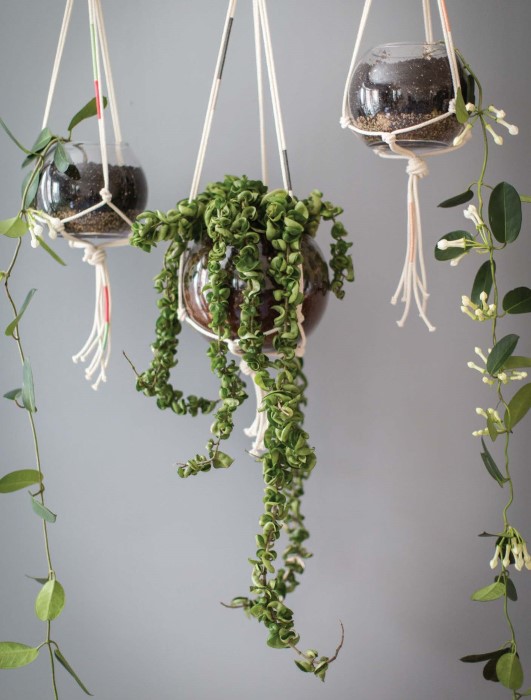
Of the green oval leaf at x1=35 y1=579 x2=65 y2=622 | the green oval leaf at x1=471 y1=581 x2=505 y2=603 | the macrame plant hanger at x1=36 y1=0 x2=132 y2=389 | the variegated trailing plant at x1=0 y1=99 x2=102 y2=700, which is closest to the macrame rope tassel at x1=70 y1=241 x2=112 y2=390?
the macrame plant hanger at x1=36 y1=0 x2=132 y2=389

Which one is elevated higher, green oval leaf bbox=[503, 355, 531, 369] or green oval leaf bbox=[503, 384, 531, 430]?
green oval leaf bbox=[503, 355, 531, 369]

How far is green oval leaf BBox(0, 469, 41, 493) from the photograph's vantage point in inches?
44.3

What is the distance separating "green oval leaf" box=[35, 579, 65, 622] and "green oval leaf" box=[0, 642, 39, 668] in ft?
0.17

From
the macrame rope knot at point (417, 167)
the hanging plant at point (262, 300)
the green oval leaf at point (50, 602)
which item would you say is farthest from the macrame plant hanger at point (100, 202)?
the macrame rope knot at point (417, 167)

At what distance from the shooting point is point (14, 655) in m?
1.10

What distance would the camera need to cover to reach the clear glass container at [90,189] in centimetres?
113

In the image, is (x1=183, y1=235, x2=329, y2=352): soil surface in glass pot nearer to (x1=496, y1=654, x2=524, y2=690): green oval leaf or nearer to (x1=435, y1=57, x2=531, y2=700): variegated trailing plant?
(x1=435, y1=57, x2=531, y2=700): variegated trailing plant

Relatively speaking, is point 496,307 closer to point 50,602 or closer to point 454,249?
point 454,249

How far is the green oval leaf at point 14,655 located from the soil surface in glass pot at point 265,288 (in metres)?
0.55

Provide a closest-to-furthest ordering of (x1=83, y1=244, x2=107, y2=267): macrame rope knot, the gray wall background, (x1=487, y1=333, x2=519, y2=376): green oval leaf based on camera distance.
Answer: (x1=487, y1=333, x2=519, y2=376): green oval leaf, (x1=83, y1=244, x2=107, y2=267): macrame rope knot, the gray wall background

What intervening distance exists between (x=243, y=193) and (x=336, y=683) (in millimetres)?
1038

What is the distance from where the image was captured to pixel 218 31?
1.43 m

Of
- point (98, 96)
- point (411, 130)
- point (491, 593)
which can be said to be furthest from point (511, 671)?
point (98, 96)

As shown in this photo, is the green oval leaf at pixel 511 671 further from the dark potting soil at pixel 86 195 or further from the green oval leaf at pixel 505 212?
the dark potting soil at pixel 86 195
